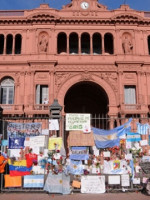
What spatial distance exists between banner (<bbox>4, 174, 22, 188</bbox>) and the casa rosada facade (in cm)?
1283

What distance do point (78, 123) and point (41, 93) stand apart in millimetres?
13744

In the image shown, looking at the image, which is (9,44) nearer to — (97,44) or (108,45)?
(97,44)

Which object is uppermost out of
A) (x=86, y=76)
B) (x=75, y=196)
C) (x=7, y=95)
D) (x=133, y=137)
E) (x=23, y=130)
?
(x=86, y=76)

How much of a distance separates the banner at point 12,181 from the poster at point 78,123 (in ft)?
10.7

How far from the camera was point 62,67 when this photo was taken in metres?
26.0

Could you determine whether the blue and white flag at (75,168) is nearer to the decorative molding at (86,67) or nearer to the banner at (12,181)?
the banner at (12,181)

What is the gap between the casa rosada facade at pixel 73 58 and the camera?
83.0 feet

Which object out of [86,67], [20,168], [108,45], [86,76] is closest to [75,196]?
[20,168]

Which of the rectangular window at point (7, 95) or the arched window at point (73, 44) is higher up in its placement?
the arched window at point (73, 44)

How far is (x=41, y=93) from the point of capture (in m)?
25.7

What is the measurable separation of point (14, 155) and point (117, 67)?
16.6 metres

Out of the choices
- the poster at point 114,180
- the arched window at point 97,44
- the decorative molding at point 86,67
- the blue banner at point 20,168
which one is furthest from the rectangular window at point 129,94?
the blue banner at point 20,168

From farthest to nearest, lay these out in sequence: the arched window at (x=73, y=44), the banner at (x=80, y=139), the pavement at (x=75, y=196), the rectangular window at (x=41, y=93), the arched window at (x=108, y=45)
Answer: the arched window at (x=108, y=45) < the arched window at (x=73, y=44) < the rectangular window at (x=41, y=93) < the banner at (x=80, y=139) < the pavement at (x=75, y=196)

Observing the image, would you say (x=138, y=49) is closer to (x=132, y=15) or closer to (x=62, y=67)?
(x=132, y=15)
